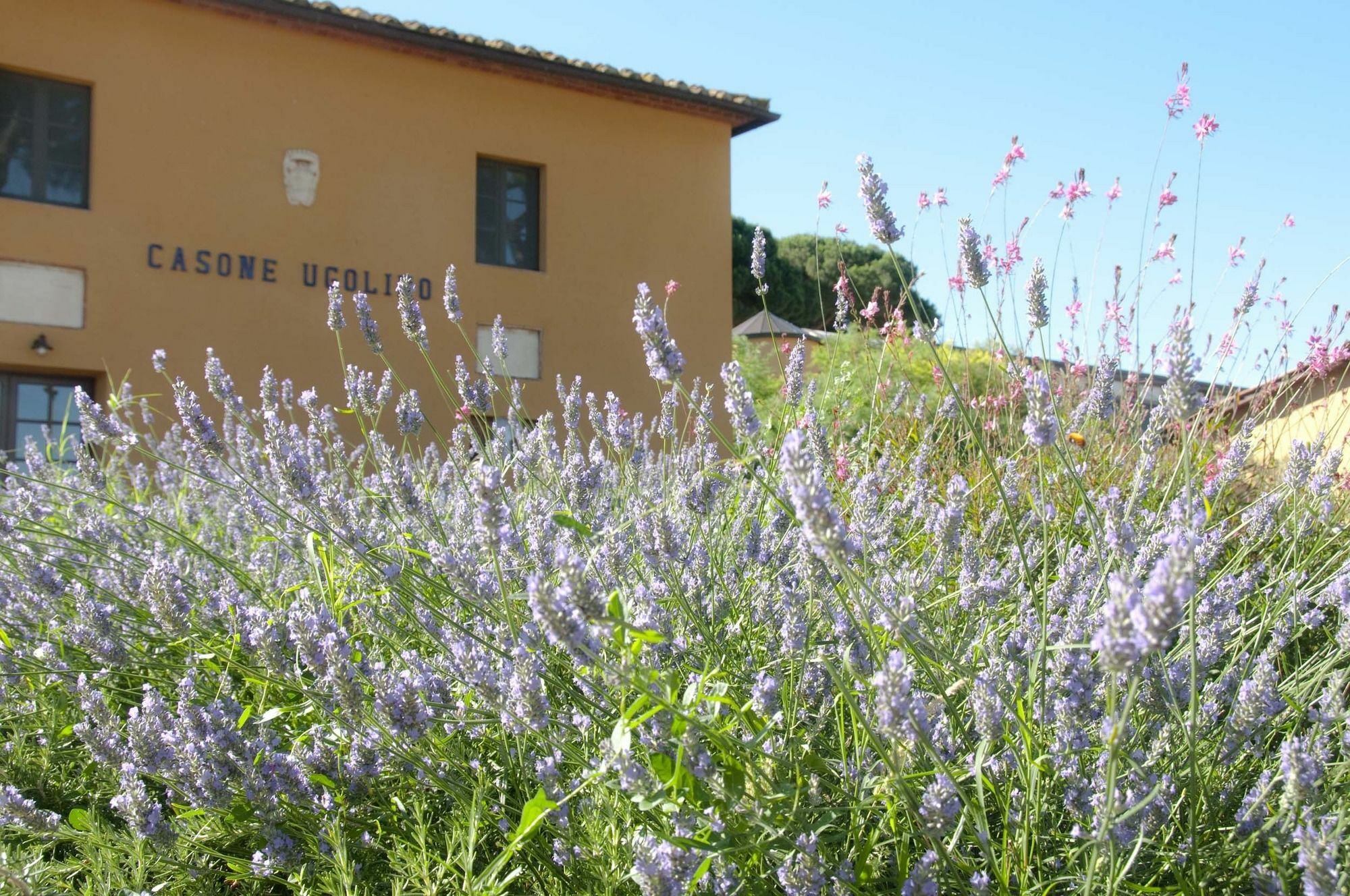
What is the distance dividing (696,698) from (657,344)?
53cm

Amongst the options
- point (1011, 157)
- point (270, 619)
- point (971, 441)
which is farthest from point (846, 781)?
point (971, 441)

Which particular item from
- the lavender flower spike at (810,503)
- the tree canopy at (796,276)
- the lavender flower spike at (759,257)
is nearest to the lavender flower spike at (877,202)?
the lavender flower spike at (810,503)

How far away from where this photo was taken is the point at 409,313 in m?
2.48

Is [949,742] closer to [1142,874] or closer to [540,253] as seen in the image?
[1142,874]

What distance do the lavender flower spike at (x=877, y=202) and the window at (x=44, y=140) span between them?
914 cm

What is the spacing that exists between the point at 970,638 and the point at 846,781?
2.28 ft

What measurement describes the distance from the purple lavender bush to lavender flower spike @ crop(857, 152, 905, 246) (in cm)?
1

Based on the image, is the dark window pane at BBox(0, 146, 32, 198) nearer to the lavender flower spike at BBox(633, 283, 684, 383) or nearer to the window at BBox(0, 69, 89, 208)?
the window at BBox(0, 69, 89, 208)

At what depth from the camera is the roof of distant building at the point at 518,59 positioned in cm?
982

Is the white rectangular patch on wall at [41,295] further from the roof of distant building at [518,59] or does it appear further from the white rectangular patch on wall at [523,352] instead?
the white rectangular patch on wall at [523,352]

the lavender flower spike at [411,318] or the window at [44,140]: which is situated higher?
the window at [44,140]

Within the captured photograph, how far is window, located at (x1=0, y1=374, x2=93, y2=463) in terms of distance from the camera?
8688 millimetres

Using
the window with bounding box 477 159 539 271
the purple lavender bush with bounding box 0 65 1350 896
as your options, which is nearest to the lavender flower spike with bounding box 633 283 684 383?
the purple lavender bush with bounding box 0 65 1350 896

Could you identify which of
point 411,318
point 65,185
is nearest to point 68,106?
point 65,185
